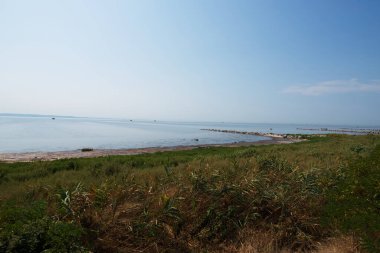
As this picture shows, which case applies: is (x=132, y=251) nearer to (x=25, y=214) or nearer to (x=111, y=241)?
(x=111, y=241)

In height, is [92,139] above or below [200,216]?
below

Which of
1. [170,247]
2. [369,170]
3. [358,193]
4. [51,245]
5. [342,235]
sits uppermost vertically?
[369,170]

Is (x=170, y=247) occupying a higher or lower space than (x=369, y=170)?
lower

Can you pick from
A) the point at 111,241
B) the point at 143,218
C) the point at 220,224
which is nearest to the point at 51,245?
the point at 111,241

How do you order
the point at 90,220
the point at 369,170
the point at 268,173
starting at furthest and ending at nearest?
1. the point at 268,173
2. the point at 369,170
3. the point at 90,220

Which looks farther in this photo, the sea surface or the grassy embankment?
the sea surface

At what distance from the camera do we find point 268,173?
9547 mm

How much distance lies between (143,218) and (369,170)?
542 centimetres

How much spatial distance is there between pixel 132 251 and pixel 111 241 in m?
0.48

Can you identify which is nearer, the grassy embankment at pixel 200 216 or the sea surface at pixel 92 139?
the grassy embankment at pixel 200 216

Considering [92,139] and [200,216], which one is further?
[92,139]

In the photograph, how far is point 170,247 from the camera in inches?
228

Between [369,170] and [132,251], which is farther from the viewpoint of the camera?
[369,170]

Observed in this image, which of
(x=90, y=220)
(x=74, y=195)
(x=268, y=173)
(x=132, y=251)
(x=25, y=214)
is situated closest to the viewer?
(x=25, y=214)
